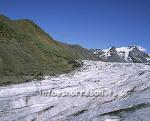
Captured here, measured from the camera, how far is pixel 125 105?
12961mm

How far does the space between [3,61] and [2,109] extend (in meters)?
15.9

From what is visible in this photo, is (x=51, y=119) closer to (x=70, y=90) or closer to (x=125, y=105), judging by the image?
(x=125, y=105)

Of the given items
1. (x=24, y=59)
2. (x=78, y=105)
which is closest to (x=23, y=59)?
(x=24, y=59)

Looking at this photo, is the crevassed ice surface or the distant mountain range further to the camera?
the distant mountain range

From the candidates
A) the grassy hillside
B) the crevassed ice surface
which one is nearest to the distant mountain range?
the grassy hillside

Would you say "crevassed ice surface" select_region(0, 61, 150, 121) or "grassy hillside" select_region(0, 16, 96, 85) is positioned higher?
"grassy hillside" select_region(0, 16, 96, 85)

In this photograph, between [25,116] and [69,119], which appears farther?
[25,116]

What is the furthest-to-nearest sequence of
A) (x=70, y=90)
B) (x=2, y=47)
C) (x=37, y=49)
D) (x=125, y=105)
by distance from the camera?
(x=37, y=49)
(x=2, y=47)
(x=70, y=90)
(x=125, y=105)

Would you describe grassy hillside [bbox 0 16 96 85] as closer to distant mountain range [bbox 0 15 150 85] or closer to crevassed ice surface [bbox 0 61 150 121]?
distant mountain range [bbox 0 15 150 85]

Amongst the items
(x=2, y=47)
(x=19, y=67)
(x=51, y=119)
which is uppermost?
(x=2, y=47)

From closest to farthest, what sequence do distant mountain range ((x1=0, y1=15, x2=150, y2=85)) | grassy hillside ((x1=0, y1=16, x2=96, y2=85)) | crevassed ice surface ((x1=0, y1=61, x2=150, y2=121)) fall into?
1. crevassed ice surface ((x1=0, y1=61, x2=150, y2=121))
2. distant mountain range ((x1=0, y1=15, x2=150, y2=85))
3. grassy hillside ((x1=0, y1=16, x2=96, y2=85))

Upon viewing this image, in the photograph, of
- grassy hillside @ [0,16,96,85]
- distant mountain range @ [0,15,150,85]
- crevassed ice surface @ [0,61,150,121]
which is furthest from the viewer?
grassy hillside @ [0,16,96,85]

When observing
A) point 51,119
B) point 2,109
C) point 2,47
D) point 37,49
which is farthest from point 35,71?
point 51,119

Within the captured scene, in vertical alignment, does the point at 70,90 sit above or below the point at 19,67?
below
